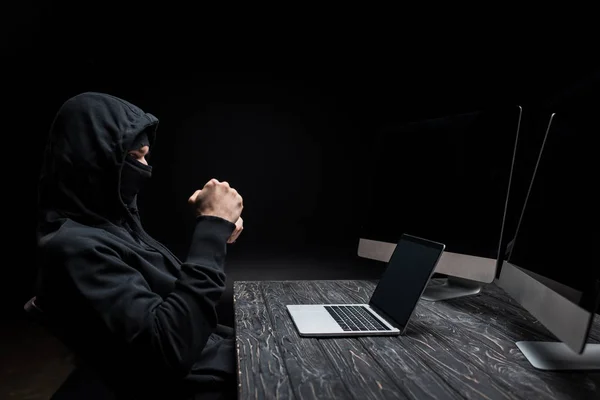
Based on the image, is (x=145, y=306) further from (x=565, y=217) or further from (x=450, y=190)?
(x=450, y=190)

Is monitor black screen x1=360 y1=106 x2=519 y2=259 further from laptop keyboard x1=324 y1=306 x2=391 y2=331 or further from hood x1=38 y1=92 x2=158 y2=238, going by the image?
hood x1=38 y1=92 x2=158 y2=238

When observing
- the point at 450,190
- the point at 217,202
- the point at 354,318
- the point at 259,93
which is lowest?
the point at 354,318

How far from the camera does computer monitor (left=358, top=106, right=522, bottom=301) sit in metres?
1.38

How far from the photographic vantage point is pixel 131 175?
3.87 ft

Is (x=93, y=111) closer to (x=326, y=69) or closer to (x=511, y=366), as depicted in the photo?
(x=511, y=366)

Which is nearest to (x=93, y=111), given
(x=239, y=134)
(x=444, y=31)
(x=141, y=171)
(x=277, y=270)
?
(x=141, y=171)

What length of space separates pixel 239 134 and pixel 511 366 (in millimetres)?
2963

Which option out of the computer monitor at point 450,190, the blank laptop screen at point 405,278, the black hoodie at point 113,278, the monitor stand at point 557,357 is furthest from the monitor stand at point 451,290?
the black hoodie at point 113,278

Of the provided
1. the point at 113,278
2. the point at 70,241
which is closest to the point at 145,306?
the point at 113,278

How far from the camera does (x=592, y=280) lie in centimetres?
73

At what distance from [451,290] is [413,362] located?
703mm

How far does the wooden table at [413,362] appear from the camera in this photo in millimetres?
757

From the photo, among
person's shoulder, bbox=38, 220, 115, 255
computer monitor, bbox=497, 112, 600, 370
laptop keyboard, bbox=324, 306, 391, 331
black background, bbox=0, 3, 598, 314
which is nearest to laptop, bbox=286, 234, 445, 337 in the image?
laptop keyboard, bbox=324, 306, 391, 331

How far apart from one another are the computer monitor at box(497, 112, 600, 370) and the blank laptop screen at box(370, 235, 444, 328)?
213mm
